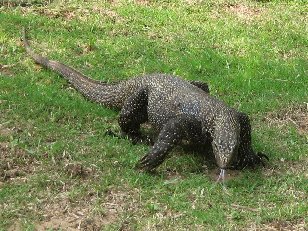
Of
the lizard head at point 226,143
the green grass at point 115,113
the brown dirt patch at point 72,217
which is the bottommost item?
the brown dirt patch at point 72,217

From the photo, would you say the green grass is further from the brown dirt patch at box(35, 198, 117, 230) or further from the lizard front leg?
the lizard front leg

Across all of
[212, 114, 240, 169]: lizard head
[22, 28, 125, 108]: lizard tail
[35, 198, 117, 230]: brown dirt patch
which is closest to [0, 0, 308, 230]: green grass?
[35, 198, 117, 230]: brown dirt patch

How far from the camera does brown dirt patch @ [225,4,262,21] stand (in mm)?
12398

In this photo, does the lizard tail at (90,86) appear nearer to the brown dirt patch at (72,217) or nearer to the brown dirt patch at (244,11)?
the brown dirt patch at (72,217)

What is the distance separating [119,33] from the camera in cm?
1141

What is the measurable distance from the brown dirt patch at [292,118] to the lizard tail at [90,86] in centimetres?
206

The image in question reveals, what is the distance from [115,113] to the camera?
28.5 feet

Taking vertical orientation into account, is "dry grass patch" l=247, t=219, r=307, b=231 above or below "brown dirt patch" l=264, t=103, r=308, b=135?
below

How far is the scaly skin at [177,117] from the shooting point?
691 cm

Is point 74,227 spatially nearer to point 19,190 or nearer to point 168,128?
point 19,190

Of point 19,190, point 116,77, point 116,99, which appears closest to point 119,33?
point 116,77

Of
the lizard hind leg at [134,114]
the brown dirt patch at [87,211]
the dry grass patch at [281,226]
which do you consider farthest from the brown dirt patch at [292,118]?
the brown dirt patch at [87,211]

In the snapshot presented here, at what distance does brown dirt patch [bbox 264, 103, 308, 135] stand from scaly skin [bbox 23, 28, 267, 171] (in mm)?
989

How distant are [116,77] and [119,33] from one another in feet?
5.94
